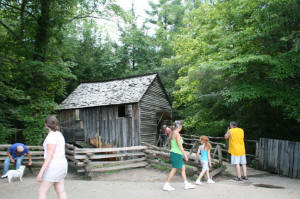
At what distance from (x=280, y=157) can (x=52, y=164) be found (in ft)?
29.3

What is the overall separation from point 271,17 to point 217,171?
6.61 m

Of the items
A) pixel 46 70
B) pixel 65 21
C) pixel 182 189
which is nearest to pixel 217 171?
pixel 182 189

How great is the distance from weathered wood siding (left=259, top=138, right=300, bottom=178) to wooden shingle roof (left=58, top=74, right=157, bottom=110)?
8.99m

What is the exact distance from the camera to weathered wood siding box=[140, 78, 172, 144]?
57.9 ft

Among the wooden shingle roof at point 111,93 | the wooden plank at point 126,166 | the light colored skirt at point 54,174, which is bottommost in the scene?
the wooden plank at point 126,166

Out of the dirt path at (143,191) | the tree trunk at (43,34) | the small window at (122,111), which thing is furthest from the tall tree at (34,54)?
the dirt path at (143,191)

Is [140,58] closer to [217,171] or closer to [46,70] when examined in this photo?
[46,70]

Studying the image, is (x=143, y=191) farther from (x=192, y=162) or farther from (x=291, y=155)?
(x=291, y=155)

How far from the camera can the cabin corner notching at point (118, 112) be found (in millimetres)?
17328

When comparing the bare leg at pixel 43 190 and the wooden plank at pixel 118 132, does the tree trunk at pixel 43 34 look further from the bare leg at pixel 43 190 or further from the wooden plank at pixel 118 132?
the bare leg at pixel 43 190

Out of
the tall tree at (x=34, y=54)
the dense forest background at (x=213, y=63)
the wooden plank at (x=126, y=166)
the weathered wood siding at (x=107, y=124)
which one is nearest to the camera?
the dense forest background at (x=213, y=63)

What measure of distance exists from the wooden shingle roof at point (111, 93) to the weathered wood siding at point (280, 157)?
8.99 meters

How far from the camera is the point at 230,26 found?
40.9 ft

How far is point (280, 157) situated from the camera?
9586 mm
